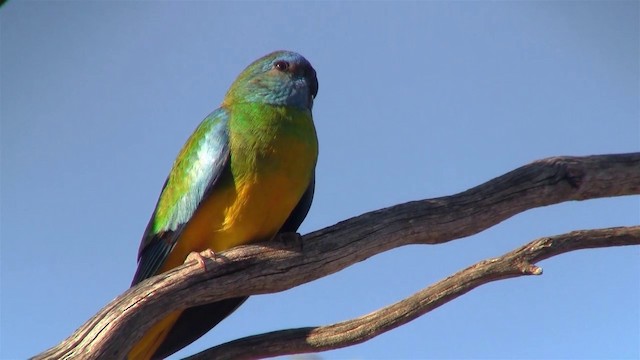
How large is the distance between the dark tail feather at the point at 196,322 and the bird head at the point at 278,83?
A: 143 cm

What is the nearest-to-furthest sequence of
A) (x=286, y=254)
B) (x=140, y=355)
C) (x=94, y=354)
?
(x=94, y=354) → (x=286, y=254) → (x=140, y=355)

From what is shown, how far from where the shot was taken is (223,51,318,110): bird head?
5.29 meters

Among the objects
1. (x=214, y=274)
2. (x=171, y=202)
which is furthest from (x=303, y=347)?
(x=171, y=202)

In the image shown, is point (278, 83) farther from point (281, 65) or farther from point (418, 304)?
→ point (418, 304)

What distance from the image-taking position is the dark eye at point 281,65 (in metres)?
5.52

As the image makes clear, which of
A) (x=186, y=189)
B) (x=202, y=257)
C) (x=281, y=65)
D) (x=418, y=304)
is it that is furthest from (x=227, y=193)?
(x=418, y=304)

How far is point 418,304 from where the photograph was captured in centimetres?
418

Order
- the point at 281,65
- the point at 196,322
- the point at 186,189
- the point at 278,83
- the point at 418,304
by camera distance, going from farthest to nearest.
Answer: the point at 281,65, the point at 278,83, the point at 196,322, the point at 186,189, the point at 418,304

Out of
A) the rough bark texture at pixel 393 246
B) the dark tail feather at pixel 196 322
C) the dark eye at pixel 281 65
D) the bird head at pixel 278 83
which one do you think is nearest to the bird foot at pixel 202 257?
the rough bark texture at pixel 393 246

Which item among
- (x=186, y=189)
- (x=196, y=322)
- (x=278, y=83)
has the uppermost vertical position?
(x=278, y=83)

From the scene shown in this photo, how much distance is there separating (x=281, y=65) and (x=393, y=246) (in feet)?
5.93

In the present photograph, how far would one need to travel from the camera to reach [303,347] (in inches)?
→ 171

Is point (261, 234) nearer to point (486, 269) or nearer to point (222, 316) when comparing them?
point (222, 316)

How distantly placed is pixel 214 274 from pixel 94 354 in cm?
81
